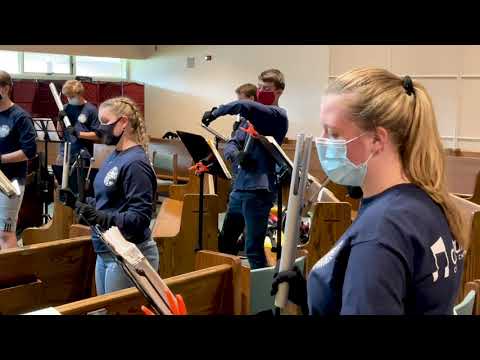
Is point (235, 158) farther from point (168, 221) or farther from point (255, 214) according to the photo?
point (168, 221)

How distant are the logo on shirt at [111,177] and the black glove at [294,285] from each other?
107cm

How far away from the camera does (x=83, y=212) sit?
89.3 inches

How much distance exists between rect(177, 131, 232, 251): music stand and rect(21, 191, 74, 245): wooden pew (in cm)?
92

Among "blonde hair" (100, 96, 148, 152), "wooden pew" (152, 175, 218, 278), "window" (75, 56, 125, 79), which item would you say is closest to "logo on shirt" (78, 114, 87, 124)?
"wooden pew" (152, 175, 218, 278)

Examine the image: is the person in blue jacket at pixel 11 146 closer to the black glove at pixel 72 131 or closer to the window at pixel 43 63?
the black glove at pixel 72 131

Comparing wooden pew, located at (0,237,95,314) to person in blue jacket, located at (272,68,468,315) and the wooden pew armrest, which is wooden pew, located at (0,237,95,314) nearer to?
the wooden pew armrest

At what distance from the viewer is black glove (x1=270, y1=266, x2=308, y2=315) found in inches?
53.4

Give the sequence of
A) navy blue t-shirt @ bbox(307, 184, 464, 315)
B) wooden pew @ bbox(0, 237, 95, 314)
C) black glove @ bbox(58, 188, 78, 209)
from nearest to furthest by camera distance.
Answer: navy blue t-shirt @ bbox(307, 184, 464, 315)
wooden pew @ bbox(0, 237, 95, 314)
black glove @ bbox(58, 188, 78, 209)

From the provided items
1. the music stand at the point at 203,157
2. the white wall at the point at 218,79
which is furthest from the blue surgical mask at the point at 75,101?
the white wall at the point at 218,79

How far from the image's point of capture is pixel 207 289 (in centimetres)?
189
